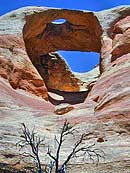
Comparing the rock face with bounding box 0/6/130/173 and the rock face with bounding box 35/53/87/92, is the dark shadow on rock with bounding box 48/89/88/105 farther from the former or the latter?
the rock face with bounding box 35/53/87/92

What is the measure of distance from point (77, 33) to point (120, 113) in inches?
487

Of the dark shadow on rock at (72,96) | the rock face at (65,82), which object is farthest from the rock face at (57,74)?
the dark shadow on rock at (72,96)

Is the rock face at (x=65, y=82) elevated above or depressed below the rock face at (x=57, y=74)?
above

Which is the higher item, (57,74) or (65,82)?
(57,74)

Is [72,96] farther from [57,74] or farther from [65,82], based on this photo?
[65,82]

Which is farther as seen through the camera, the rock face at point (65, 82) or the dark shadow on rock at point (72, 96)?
the dark shadow on rock at point (72, 96)

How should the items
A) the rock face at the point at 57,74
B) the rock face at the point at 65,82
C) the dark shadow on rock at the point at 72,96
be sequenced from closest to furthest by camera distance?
1. the rock face at the point at 65,82
2. the dark shadow on rock at the point at 72,96
3. the rock face at the point at 57,74

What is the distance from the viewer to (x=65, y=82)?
94.3 feet

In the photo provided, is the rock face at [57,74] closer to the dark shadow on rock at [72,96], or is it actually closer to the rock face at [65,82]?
the rock face at [65,82]

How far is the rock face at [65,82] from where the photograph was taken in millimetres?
11015

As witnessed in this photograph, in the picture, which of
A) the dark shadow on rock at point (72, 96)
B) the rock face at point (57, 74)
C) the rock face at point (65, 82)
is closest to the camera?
the rock face at point (65, 82)

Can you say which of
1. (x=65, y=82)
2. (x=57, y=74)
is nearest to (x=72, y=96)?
(x=57, y=74)

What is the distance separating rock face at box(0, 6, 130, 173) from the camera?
11.0 metres

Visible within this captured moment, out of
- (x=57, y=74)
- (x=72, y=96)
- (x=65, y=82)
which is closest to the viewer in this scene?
(x=72, y=96)
